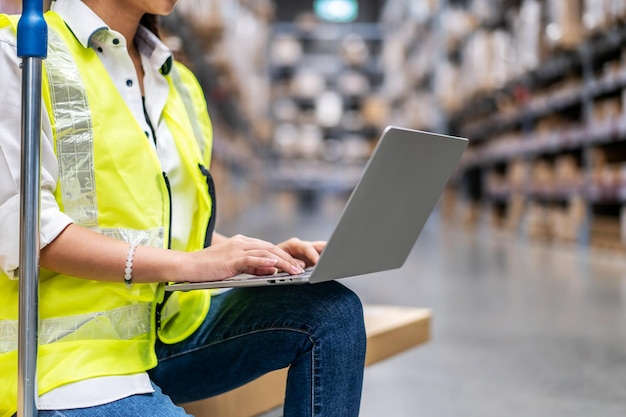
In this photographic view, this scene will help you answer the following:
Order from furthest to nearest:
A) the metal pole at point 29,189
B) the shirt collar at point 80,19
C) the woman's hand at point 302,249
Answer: the woman's hand at point 302,249, the shirt collar at point 80,19, the metal pole at point 29,189

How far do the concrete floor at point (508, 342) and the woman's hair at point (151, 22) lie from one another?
1.07m

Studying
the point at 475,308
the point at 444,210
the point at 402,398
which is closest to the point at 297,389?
the point at 402,398

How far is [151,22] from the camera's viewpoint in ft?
4.33

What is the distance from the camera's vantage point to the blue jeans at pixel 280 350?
111cm

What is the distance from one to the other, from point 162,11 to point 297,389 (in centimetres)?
61

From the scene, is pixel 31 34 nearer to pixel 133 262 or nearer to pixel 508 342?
pixel 133 262

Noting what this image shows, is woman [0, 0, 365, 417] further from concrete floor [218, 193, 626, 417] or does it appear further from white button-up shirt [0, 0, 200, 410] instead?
A: concrete floor [218, 193, 626, 417]

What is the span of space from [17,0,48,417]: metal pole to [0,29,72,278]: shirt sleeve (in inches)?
3.3

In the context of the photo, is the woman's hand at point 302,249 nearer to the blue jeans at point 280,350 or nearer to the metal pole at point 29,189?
the blue jeans at point 280,350

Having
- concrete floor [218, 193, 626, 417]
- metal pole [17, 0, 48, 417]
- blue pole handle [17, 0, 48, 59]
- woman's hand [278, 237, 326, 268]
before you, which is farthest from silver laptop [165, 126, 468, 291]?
concrete floor [218, 193, 626, 417]

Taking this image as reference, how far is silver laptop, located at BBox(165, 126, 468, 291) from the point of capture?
37.7 inches

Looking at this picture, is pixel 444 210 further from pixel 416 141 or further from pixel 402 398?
pixel 416 141

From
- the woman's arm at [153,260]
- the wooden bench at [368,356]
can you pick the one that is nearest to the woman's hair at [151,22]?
the woman's arm at [153,260]

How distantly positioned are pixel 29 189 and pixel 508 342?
2158 millimetres
